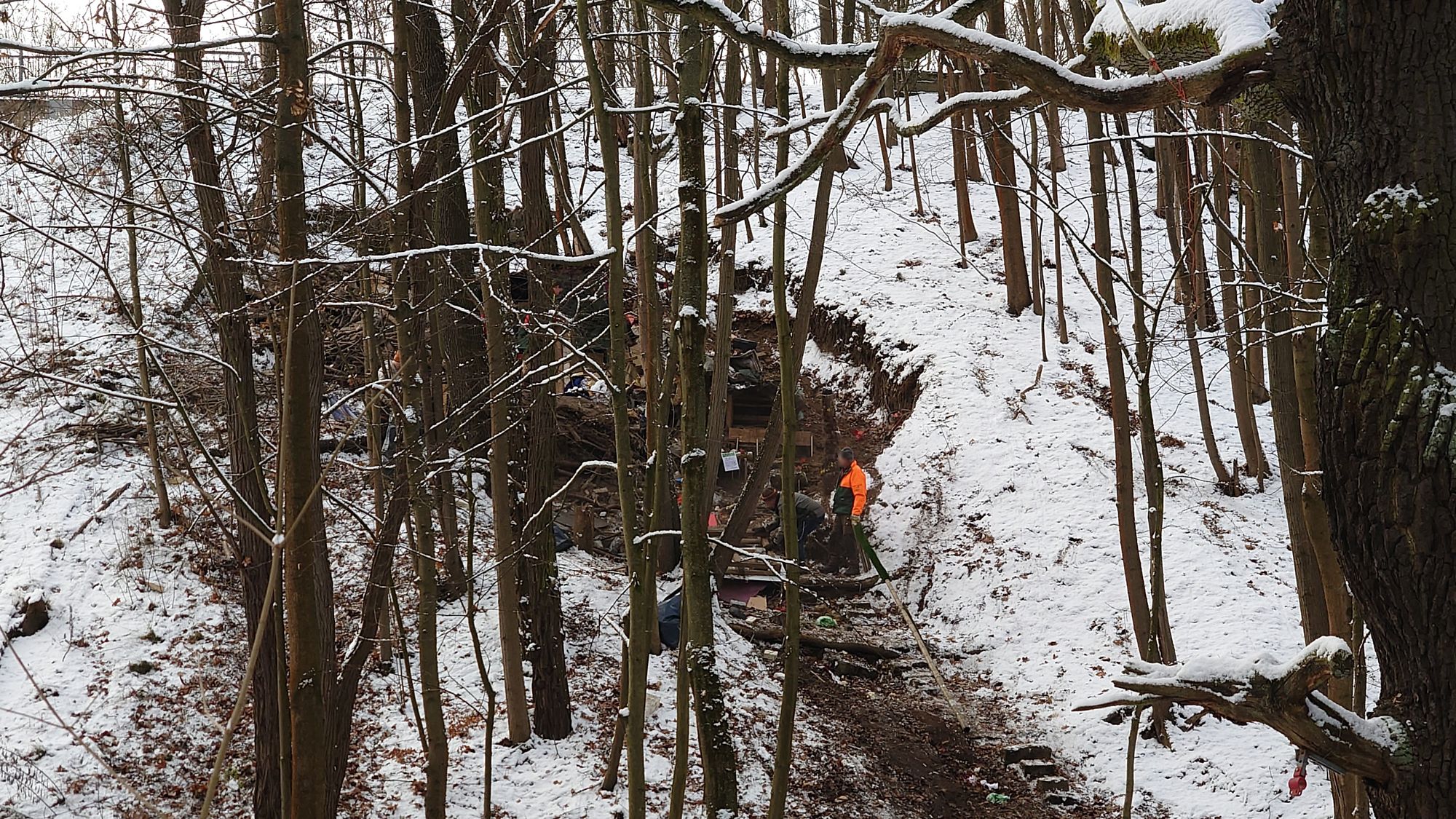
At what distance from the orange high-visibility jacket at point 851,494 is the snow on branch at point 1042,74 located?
884 centimetres

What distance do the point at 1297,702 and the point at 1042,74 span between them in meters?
1.51

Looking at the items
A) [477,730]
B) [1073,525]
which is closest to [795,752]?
[477,730]

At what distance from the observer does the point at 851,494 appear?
11352 mm

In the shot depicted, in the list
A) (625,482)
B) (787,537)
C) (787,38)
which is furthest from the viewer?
(787,537)

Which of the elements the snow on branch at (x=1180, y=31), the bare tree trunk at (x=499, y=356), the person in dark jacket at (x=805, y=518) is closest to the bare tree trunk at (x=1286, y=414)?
the snow on branch at (x=1180, y=31)

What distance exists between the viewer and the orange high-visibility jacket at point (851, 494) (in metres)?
11.2

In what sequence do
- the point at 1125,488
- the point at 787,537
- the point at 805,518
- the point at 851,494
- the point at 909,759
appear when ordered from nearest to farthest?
the point at 787,537
the point at 909,759
the point at 1125,488
the point at 805,518
the point at 851,494

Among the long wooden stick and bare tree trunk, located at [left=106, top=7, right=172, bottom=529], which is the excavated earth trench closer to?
the long wooden stick

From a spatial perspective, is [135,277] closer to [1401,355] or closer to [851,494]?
[851,494]

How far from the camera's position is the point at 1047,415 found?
1303 cm

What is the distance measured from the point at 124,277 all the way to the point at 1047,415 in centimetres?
1247

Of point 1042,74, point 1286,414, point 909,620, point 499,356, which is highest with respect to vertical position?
point 1042,74

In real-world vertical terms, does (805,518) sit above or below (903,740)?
above

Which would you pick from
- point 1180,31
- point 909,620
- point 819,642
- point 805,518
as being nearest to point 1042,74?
point 1180,31
